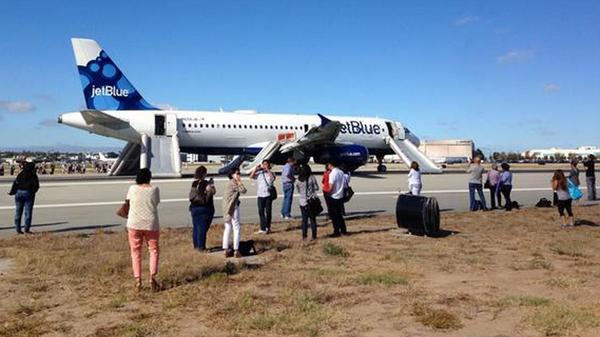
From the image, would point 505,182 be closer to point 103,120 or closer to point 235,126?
point 235,126

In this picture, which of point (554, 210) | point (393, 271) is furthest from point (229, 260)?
point (554, 210)

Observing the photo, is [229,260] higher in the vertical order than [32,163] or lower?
lower

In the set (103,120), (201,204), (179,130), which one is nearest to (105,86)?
(103,120)

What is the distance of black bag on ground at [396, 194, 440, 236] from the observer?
11.9 metres

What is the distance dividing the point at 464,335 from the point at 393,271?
3076 millimetres

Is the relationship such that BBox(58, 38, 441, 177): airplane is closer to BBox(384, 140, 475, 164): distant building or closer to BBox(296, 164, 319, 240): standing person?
BBox(296, 164, 319, 240): standing person

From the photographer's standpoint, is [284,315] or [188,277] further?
[188,277]

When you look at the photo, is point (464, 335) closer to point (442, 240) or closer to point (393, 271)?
point (393, 271)

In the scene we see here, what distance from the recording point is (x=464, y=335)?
Result: 541 centimetres

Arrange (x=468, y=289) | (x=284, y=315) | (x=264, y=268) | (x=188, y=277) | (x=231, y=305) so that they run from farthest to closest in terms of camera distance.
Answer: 1. (x=264, y=268)
2. (x=188, y=277)
3. (x=468, y=289)
4. (x=231, y=305)
5. (x=284, y=315)

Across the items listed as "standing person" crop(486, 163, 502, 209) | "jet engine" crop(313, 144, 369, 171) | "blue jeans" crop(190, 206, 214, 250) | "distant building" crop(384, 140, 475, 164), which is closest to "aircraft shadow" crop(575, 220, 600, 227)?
"standing person" crop(486, 163, 502, 209)

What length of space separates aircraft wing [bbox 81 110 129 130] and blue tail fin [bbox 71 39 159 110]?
176cm

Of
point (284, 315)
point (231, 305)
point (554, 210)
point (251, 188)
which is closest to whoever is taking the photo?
point (284, 315)

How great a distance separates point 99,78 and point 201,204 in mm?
26759
